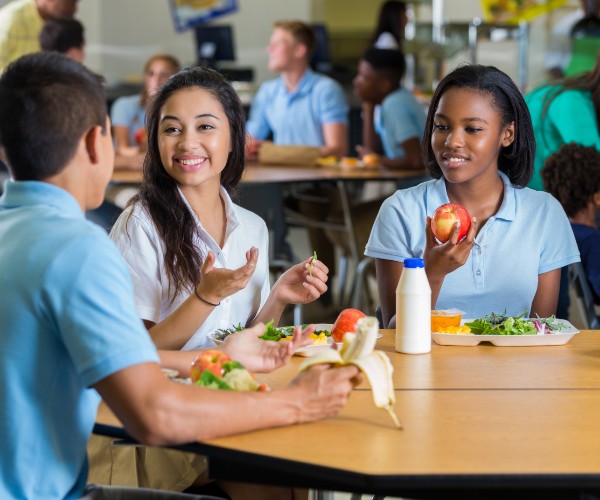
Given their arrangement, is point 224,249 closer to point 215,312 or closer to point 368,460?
point 215,312

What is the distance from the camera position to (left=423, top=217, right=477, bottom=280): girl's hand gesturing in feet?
6.90

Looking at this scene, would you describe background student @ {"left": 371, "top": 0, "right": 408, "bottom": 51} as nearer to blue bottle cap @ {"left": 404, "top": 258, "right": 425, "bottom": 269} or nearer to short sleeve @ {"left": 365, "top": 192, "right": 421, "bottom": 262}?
short sleeve @ {"left": 365, "top": 192, "right": 421, "bottom": 262}

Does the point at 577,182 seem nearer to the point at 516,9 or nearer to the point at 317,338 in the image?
the point at 317,338

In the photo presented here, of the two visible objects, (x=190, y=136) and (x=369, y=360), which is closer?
(x=369, y=360)

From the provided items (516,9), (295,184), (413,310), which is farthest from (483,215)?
(516,9)

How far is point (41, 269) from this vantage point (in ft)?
4.43

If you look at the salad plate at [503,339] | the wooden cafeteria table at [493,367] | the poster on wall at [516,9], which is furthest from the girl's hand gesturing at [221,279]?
the poster on wall at [516,9]

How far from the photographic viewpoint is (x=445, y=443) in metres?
1.41

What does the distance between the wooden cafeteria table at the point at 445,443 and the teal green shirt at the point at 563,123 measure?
1.91 m

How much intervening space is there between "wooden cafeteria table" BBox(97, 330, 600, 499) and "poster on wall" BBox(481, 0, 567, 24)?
288 inches

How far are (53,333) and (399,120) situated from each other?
3743 mm

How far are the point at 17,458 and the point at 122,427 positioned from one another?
156mm

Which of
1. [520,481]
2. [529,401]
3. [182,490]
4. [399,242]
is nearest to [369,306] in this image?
[399,242]

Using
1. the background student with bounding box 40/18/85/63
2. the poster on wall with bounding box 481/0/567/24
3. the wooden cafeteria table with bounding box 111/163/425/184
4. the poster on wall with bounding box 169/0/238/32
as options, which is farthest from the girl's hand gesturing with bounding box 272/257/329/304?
the poster on wall with bounding box 169/0/238/32
